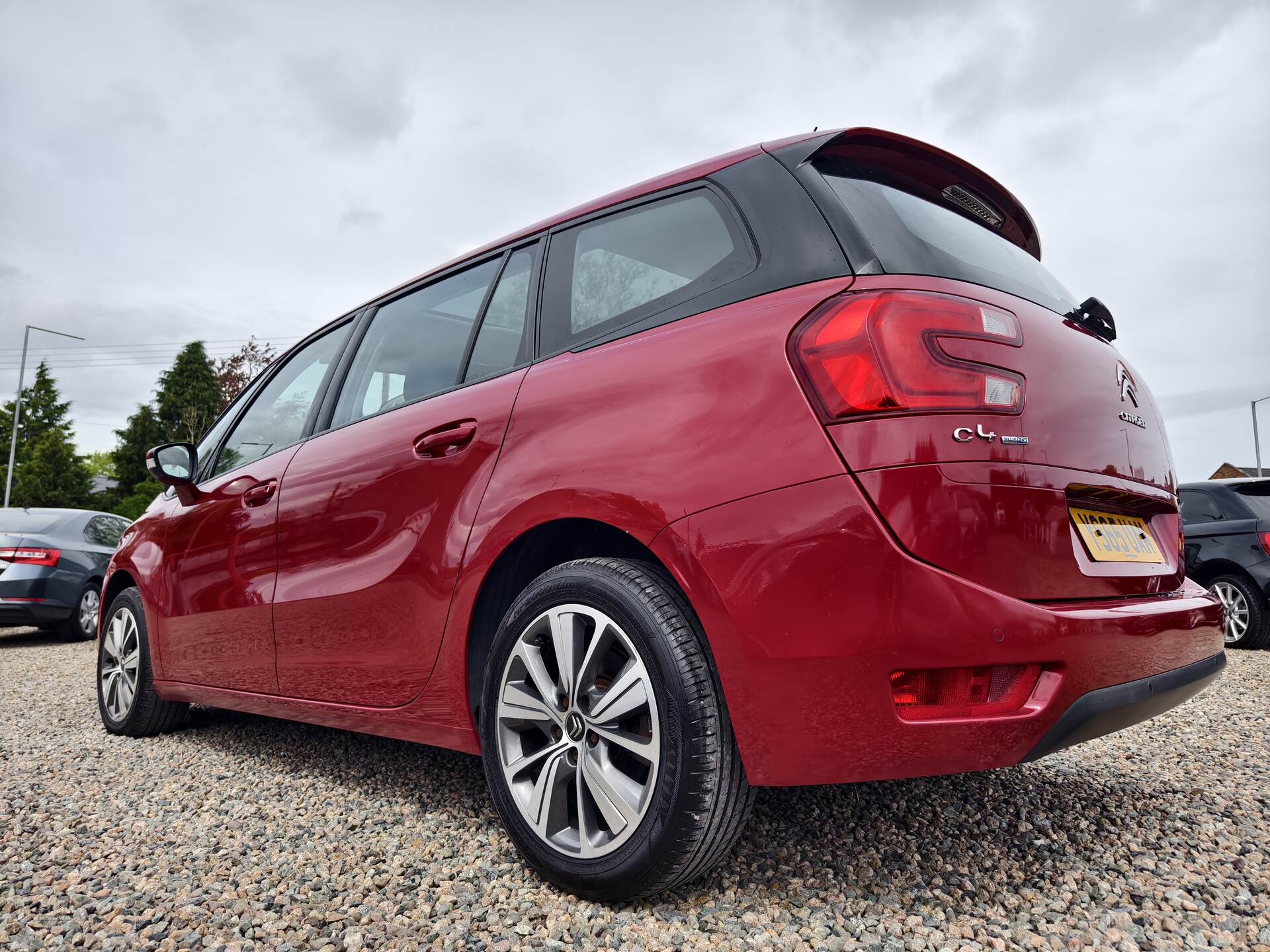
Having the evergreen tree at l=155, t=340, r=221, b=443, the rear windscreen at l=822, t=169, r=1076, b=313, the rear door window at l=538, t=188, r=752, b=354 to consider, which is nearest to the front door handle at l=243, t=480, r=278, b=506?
the rear door window at l=538, t=188, r=752, b=354

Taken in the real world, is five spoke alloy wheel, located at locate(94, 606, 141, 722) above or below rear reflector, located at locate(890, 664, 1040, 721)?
below

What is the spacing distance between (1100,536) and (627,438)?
101 cm

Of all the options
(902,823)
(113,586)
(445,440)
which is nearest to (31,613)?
(113,586)

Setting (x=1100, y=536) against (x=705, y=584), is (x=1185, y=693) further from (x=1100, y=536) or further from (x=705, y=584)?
(x=705, y=584)

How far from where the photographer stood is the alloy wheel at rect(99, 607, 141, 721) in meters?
3.99

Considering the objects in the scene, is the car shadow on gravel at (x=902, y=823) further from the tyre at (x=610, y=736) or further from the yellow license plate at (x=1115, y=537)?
the yellow license plate at (x=1115, y=537)

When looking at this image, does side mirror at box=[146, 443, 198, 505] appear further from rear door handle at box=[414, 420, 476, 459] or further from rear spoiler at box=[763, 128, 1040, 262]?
rear spoiler at box=[763, 128, 1040, 262]

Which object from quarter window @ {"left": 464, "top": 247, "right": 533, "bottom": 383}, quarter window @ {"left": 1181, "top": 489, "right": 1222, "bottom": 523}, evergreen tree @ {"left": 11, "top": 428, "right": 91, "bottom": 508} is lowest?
quarter window @ {"left": 1181, "top": 489, "right": 1222, "bottom": 523}

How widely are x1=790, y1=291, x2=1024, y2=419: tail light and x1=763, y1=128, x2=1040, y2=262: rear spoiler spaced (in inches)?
18.0

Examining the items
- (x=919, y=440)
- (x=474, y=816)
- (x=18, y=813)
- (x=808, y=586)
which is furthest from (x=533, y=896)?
(x=18, y=813)

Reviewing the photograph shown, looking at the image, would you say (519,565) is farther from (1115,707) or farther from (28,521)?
(28,521)

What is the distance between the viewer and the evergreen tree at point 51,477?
41.5 metres

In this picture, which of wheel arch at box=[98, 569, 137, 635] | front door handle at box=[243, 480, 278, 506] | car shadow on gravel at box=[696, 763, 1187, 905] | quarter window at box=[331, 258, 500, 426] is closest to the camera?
car shadow on gravel at box=[696, 763, 1187, 905]

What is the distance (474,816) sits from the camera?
2518 millimetres
